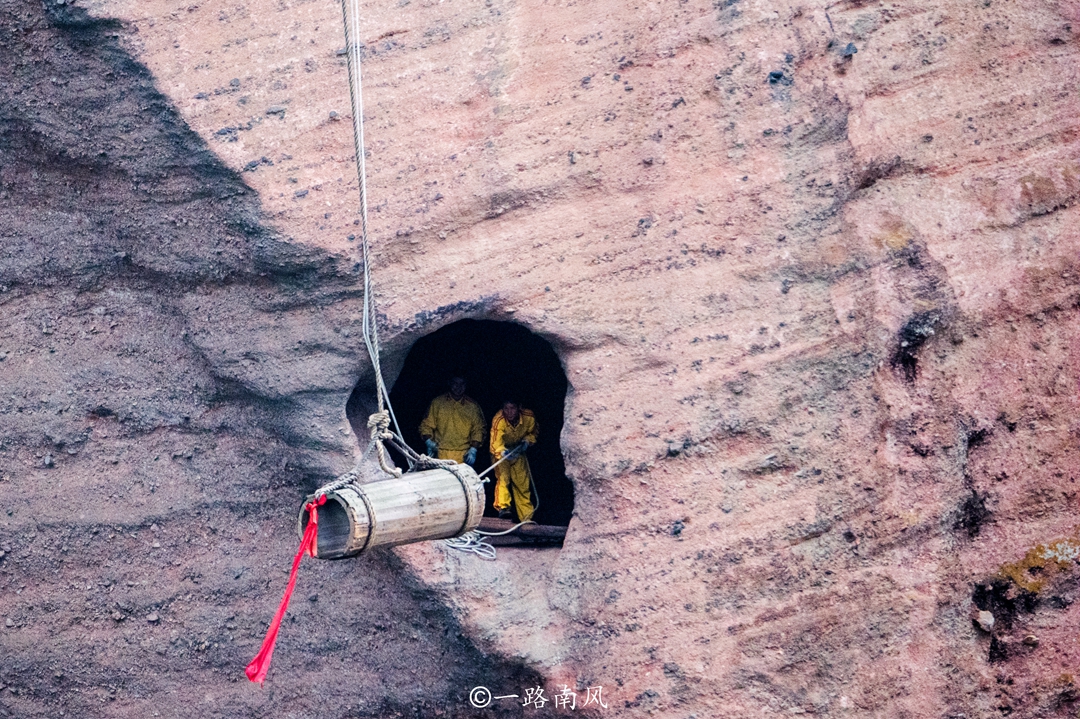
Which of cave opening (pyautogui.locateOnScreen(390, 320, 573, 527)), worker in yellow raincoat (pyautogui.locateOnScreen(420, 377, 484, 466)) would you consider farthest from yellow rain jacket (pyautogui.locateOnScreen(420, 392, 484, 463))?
cave opening (pyautogui.locateOnScreen(390, 320, 573, 527))

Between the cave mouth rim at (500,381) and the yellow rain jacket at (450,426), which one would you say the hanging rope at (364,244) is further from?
the cave mouth rim at (500,381)

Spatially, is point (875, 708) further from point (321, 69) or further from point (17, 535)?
point (17, 535)

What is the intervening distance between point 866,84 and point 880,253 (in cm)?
97

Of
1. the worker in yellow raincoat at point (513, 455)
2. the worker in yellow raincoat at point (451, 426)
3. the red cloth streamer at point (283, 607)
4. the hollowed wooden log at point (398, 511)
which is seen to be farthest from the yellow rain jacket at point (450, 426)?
the red cloth streamer at point (283, 607)

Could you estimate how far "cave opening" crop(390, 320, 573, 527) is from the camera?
828 cm

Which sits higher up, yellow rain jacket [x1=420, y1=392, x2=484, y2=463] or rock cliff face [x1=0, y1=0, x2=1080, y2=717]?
rock cliff face [x1=0, y1=0, x2=1080, y2=717]

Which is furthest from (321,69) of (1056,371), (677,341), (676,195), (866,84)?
(1056,371)

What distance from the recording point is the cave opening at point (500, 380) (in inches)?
326

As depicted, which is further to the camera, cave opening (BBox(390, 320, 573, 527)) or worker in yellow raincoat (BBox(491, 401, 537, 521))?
cave opening (BBox(390, 320, 573, 527))

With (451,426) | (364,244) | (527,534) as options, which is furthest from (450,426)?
(364,244)

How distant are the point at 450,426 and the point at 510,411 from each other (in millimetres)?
569

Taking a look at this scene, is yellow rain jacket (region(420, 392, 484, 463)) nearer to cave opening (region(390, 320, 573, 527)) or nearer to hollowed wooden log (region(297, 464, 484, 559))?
cave opening (region(390, 320, 573, 527))

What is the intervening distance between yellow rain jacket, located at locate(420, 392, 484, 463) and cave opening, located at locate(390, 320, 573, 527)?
0.39 metres

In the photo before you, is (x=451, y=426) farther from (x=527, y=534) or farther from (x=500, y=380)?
(x=527, y=534)
